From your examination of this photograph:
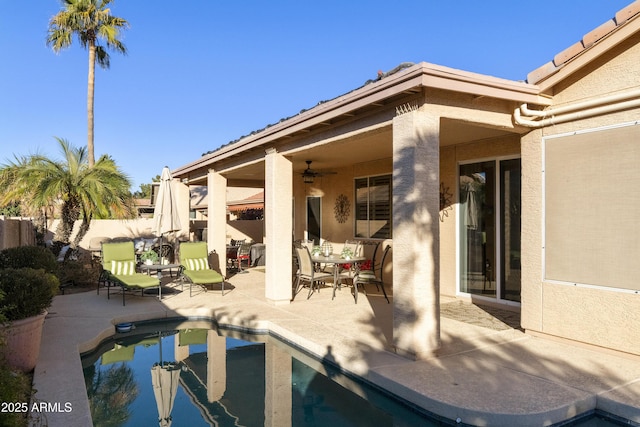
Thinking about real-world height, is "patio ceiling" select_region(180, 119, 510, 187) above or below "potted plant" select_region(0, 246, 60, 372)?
above

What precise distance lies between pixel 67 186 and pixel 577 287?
13.0 metres

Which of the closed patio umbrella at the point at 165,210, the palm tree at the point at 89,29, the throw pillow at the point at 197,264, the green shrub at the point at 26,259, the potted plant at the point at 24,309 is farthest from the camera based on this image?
the palm tree at the point at 89,29

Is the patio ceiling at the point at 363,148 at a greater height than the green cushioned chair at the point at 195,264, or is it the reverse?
the patio ceiling at the point at 363,148

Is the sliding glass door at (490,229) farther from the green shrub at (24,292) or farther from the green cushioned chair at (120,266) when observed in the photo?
the green shrub at (24,292)

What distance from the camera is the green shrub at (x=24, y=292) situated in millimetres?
5453

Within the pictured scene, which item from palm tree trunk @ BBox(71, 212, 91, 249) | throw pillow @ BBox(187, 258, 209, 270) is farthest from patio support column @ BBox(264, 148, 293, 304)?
palm tree trunk @ BBox(71, 212, 91, 249)

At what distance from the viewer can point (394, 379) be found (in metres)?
5.03

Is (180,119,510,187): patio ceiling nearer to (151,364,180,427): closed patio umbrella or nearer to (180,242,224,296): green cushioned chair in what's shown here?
(180,242,224,296): green cushioned chair

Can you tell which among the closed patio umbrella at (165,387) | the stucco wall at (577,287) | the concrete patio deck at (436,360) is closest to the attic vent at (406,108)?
the stucco wall at (577,287)

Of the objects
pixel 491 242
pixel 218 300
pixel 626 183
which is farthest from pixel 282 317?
pixel 626 183

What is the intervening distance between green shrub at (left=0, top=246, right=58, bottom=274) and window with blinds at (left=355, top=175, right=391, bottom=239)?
8.28 metres

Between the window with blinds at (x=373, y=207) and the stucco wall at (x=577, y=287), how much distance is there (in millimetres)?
5542

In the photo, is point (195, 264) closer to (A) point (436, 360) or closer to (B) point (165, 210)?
(B) point (165, 210)

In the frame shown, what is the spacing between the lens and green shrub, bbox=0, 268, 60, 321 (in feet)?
17.9
